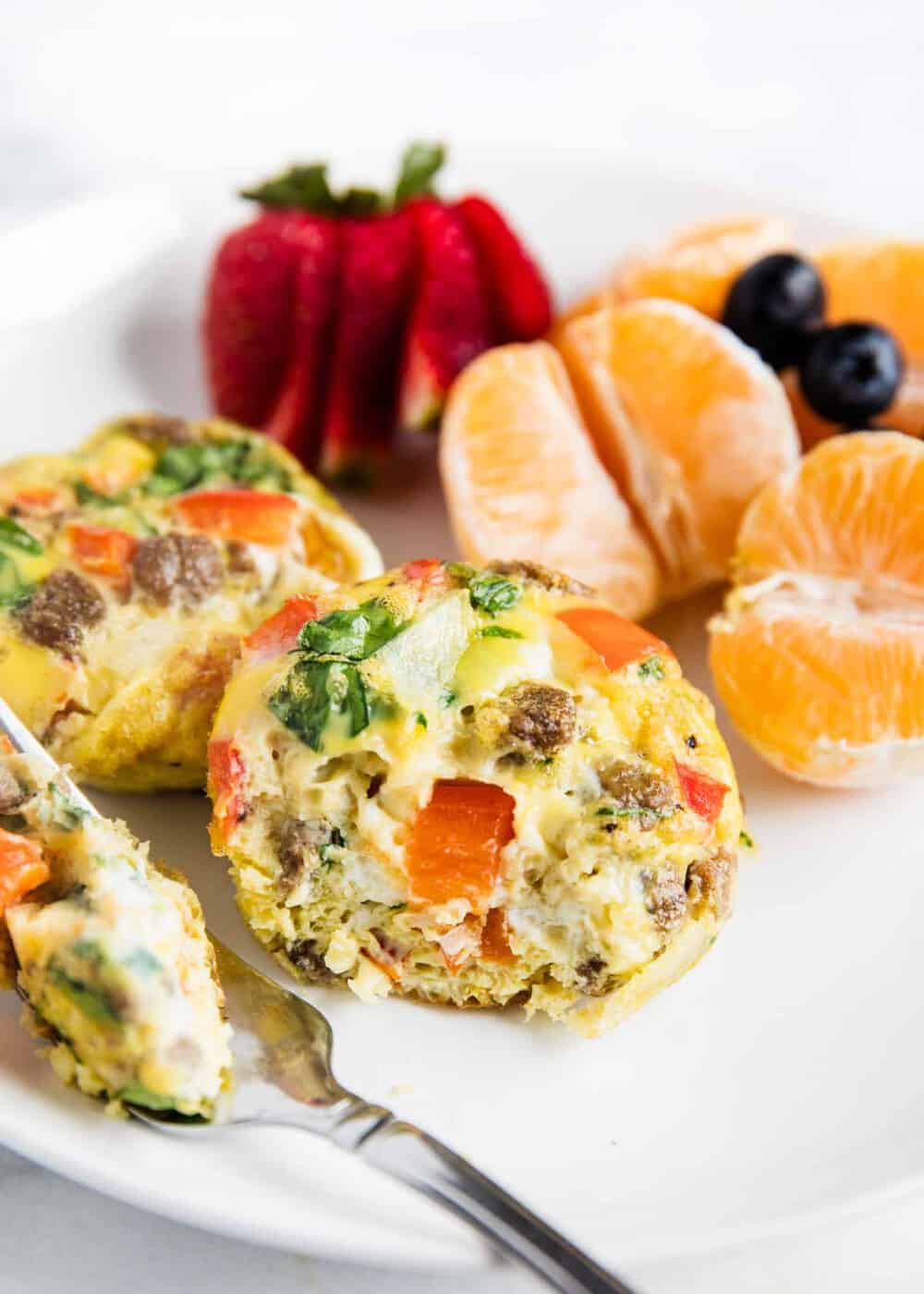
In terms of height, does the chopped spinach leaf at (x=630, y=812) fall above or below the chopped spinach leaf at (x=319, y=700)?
below

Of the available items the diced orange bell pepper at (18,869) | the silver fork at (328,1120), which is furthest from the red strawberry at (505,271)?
the diced orange bell pepper at (18,869)

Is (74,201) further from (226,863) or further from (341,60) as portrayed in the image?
(226,863)

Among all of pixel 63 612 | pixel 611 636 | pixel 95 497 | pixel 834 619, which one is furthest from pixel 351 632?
pixel 834 619

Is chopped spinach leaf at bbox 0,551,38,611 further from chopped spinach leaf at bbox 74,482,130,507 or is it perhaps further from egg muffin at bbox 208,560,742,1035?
egg muffin at bbox 208,560,742,1035

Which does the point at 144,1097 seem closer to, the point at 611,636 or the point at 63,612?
the point at 63,612

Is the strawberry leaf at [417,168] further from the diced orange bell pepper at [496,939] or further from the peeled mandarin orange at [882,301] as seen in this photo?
the diced orange bell pepper at [496,939]

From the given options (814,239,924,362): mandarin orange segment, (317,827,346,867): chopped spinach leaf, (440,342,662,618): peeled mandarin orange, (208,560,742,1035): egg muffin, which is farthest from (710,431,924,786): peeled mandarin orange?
(317,827,346,867): chopped spinach leaf
